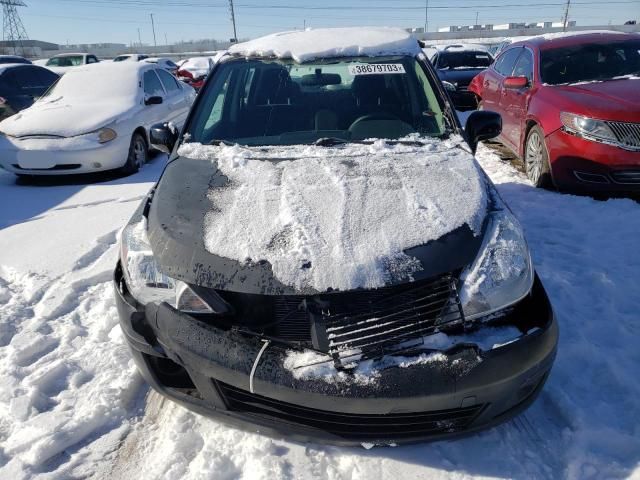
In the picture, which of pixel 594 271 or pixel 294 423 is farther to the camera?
pixel 594 271

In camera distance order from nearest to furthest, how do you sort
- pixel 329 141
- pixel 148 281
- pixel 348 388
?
pixel 348 388, pixel 148 281, pixel 329 141

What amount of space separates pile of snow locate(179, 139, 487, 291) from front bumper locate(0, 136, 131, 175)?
3.99 meters

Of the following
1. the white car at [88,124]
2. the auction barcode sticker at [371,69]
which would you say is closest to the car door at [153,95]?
the white car at [88,124]

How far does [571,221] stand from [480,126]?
5.60 feet

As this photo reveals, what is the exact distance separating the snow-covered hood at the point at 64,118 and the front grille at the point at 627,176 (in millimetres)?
5832

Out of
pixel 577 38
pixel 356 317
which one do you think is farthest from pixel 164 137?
pixel 577 38

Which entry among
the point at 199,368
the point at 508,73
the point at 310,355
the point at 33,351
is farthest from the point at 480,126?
the point at 508,73

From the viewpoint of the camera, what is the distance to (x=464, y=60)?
13391 mm

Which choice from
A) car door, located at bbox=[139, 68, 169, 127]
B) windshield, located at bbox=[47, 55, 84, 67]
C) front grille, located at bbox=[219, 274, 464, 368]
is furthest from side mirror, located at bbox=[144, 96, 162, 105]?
windshield, located at bbox=[47, 55, 84, 67]

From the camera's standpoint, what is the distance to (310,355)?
1.81 meters

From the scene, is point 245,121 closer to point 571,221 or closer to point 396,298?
point 396,298

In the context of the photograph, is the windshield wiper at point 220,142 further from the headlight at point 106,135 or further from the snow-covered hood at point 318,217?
the headlight at point 106,135

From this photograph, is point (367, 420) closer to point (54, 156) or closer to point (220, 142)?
point (220, 142)

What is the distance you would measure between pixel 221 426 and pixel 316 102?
2.04 m
